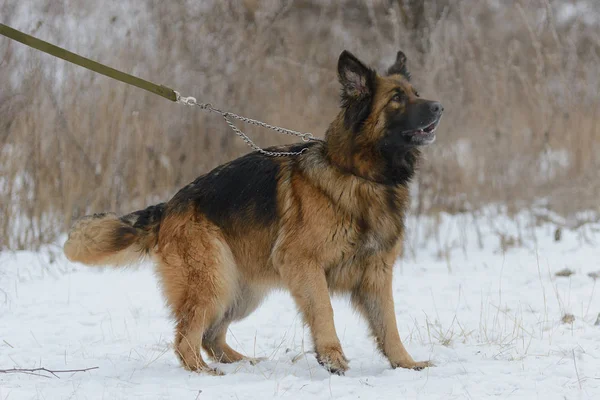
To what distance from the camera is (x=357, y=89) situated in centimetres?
435

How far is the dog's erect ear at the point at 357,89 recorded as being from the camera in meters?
4.29

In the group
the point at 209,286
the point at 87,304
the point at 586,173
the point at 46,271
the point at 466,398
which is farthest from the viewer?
the point at 586,173

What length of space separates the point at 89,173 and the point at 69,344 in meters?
3.75

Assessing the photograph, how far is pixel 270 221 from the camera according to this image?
14.8 ft

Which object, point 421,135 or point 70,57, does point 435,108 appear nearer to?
point 421,135

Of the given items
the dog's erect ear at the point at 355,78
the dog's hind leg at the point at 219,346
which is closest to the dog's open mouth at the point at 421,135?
the dog's erect ear at the point at 355,78

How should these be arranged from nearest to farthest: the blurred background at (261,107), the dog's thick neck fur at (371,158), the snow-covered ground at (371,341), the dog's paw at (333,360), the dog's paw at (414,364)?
1. the snow-covered ground at (371,341)
2. the dog's paw at (333,360)
3. the dog's paw at (414,364)
4. the dog's thick neck fur at (371,158)
5. the blurred background at (261,107)

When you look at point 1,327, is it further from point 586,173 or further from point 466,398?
point 586,173

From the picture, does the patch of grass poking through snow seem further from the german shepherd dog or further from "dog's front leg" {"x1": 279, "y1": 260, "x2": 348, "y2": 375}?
"dog's front leg" {"x1": 279, "y1": 260, "x2": 348, "y2": 375}

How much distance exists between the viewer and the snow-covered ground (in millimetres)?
3605

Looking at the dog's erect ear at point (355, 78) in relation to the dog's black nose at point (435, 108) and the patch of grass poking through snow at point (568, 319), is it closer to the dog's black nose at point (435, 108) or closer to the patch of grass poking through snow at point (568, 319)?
the dog's black nose at point (435, 108)

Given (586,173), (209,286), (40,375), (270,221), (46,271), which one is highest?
(586,173)

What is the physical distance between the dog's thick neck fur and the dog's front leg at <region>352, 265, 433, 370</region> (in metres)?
0.58

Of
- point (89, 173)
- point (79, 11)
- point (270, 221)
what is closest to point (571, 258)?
point (270, 221)
